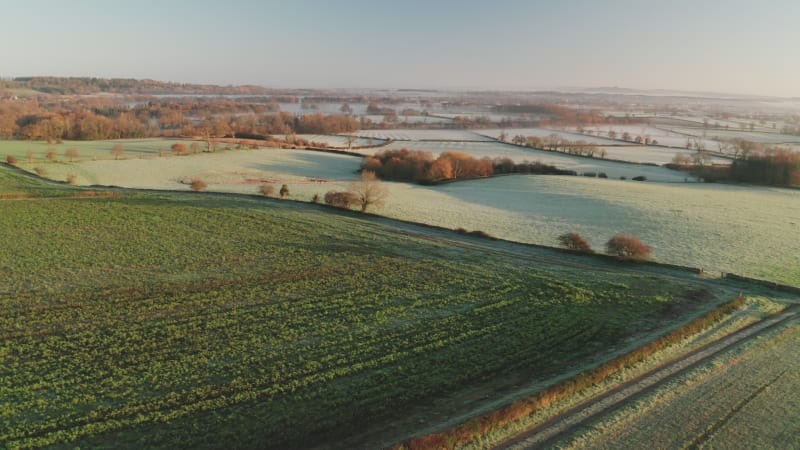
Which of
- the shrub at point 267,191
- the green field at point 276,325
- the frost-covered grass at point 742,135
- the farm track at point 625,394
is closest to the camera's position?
the farm track at point 625,394

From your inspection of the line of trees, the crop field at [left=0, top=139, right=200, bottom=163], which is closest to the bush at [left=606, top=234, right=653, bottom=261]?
the line of trees

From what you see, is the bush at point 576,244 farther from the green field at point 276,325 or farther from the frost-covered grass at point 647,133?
the frost-covered grass at point 647,133

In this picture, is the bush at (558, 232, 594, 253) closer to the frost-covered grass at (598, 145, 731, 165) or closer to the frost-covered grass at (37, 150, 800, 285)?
the frost-covered grass at (37, 150, 800, 285)

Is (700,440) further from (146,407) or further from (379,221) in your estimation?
(379,221)

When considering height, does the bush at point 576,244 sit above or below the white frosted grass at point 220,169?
below

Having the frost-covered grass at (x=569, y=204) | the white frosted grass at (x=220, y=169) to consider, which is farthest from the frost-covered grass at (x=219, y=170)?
the frost-covered grass at (x=569, y=204)

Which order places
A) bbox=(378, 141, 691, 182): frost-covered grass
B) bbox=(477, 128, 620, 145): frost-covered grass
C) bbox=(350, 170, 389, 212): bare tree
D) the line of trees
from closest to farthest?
1. bbox=(350, 170, 389, 212): bare tree
2. the line of trees
3. bbox=(378, 141, 691, 182): frost-covered grass
4. bbox=(477, 128, 620, 145): frost-covered grass

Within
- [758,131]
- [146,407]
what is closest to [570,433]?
[146,407]
